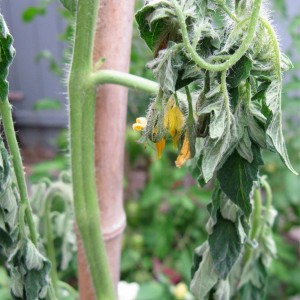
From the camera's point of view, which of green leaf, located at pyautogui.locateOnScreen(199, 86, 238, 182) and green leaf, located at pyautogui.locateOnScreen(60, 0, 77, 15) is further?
green leaf, located at pyautogui.locateOnScreen(60, 0, 77, 15)

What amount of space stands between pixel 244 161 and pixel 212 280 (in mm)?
194

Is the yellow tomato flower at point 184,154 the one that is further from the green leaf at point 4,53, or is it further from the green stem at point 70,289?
the green stem at point 70,289

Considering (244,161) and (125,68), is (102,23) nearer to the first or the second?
(125,68)

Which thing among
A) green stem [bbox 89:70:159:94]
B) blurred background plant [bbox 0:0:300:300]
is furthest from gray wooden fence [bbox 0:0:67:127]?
green stem [bbox 89:70:159:94]

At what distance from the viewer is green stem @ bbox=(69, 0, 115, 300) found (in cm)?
55

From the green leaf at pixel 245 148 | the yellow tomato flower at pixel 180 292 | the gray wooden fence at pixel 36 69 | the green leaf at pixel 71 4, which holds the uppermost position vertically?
the green leaf at pixel 71 4

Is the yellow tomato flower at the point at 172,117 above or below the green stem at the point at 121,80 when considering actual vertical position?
below

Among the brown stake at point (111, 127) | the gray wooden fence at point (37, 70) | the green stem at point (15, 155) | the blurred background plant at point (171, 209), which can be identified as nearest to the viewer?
the green stem at point (15, 155)

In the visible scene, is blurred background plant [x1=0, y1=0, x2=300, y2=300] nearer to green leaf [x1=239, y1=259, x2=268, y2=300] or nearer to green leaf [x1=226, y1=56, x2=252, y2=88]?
green leaf [x1=239, y1=259, x2=268, y2=300]

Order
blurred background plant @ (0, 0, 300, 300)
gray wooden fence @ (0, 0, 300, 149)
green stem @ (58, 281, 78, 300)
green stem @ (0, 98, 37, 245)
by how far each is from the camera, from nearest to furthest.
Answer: green stem @ (0, 98, 37, 245)
green stem @ (58, 281, 78, 300)
blurred background plant @ (0, 0, 300, 300)
gray wooden fence @ (0, 0, 300, 149)

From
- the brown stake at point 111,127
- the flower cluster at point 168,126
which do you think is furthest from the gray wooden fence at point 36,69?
the flower cluster at point 168,126

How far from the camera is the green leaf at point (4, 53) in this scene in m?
0.48

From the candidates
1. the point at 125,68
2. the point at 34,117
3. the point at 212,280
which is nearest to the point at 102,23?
the point at 125,68

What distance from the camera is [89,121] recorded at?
0.60 meters
